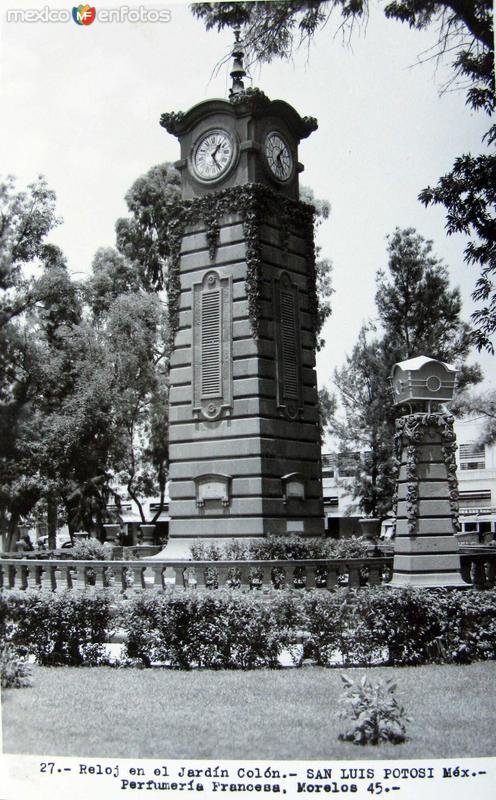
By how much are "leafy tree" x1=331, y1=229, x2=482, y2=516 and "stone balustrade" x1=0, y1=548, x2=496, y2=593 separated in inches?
135

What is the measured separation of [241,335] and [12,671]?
10.0m

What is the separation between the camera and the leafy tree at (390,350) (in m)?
18.9

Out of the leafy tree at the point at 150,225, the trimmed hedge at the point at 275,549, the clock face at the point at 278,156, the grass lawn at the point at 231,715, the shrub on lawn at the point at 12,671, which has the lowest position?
the grass lawn at the point at 231,715

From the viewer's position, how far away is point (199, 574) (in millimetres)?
13578

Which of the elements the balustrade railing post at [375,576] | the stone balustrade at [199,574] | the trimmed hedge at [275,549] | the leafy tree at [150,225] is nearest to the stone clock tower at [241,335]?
the trimmed hedge at [275,549]

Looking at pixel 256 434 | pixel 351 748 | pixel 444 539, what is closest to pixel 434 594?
pixel 444 539

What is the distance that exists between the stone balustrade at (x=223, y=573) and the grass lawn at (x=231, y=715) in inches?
106

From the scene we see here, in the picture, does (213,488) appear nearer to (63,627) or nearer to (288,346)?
(288,346)

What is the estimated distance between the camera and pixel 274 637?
35.0ft

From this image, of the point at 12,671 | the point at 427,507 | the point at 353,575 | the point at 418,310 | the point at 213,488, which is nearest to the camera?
the point at 12,671

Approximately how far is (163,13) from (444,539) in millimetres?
7833

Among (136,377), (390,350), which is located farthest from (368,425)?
(136,377)

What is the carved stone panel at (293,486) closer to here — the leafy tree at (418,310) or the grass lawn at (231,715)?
the leafy tree at (418,310)

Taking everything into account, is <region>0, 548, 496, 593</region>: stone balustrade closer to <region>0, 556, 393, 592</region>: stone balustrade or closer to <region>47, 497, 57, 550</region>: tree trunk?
<region>0, 556, 393, 592</region>: stone balustrade
